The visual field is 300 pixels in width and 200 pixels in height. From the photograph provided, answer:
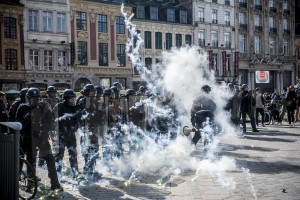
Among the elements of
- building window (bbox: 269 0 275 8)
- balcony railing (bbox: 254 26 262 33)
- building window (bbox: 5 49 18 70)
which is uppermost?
building window (bbox: 269 0 275 8)

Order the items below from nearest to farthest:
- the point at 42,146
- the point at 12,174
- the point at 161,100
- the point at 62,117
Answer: the point at 12,174 → the point at 42,146 → the point at 62,117 → the point at 161,100

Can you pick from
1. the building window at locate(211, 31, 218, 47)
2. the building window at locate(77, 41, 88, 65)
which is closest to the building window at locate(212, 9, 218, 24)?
the building window at locate(211, 31, 218, 47)

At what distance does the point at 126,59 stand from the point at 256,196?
3112 centimetres

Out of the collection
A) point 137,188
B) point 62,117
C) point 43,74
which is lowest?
point 137,188

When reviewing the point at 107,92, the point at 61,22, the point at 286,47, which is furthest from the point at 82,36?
the point at 286,47

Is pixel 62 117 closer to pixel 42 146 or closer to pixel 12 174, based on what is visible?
pixel 42 146

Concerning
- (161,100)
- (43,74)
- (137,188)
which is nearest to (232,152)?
(161,100)

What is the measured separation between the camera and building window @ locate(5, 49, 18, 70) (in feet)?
98.6

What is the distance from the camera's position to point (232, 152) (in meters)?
10.7

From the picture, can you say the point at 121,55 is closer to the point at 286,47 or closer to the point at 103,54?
the point at 103,54

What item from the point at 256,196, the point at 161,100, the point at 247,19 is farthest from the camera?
the point at 247,19

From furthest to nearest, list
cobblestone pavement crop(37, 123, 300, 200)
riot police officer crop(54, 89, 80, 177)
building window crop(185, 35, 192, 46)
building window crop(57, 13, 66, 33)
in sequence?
building window crop(185, 35, 192, 46)
building window crop(57, 13, 66, 33)
riot police officer crop(54, 89, 80, 177)
cobblestone pavement crop(37, 123, 300, 200)

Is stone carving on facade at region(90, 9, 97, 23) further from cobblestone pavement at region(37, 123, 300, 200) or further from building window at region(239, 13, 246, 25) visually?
cobblestone pavement at region(37, 123, 300, 200)

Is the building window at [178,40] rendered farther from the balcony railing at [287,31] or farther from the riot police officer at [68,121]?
the riot police officer at [68,121]
